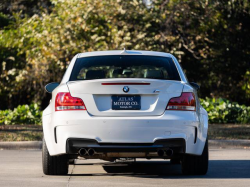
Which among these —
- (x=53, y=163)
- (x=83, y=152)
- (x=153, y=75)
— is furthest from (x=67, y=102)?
(x=153, y=75)

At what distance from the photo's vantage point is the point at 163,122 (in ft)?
23.4

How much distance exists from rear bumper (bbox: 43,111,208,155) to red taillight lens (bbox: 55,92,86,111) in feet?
0.20

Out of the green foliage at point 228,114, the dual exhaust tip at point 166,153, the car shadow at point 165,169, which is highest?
the dual exhaust tip at point 166,153

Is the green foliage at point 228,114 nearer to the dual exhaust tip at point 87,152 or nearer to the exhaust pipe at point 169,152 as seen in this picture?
the exhaust pipe at point 169,152

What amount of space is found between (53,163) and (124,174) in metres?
0.94

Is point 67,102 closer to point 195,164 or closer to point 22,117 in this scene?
point 195,164

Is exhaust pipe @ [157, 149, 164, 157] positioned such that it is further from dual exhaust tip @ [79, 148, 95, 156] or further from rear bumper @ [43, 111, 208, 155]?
dual exhaust tip @ [79, 148, 95, 156]

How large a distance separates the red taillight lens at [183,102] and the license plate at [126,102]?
352 mm

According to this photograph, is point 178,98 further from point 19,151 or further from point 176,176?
point 19,151

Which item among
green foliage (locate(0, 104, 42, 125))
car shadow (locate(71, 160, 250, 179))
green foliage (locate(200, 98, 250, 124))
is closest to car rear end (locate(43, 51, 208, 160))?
car shadow (locate(71, 160, 250, 179))

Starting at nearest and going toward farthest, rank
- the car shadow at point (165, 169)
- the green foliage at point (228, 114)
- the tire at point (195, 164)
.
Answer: the tire at point (195, 164) → the car shadow at point (165, 169) → the green foliage at point (228, 114)

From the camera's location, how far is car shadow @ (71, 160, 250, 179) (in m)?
8.16

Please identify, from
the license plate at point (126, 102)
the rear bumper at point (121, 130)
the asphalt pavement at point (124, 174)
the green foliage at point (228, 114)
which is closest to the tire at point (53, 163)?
the asphalt pavement at point (124, 174)

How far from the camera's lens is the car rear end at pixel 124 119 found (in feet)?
23.3
